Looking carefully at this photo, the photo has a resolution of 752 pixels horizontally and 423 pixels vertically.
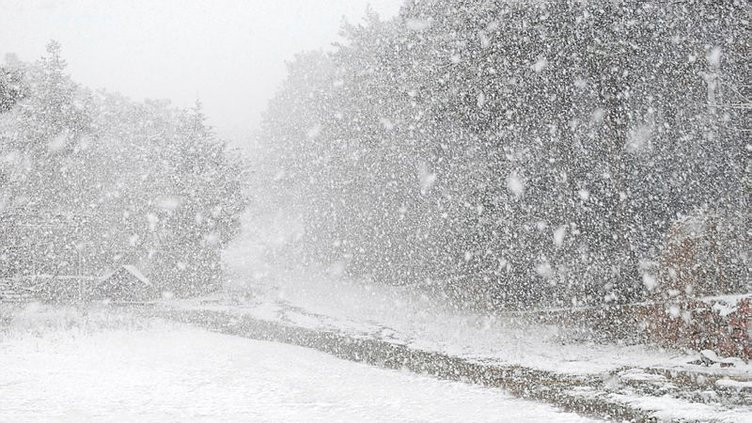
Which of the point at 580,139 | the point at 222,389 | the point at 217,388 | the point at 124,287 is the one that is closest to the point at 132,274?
the point at 124,287

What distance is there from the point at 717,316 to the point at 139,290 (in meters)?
29.2

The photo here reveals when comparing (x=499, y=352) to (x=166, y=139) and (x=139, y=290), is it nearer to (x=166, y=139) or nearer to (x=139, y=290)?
(x=139, y=290)

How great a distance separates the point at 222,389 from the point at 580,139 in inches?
556

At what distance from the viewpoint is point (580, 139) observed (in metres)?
19.9

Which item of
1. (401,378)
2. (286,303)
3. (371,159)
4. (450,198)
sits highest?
(371,159)

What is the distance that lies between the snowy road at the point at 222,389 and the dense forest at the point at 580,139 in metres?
7.27

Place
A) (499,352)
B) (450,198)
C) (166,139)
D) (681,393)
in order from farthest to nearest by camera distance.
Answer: (166,139) < (450,198) < (499,352) < (681,393)

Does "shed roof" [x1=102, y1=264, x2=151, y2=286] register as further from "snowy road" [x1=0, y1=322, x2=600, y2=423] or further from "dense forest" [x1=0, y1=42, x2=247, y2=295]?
"snowy road" [x1=0, y1=322, x2=600, y2=423]

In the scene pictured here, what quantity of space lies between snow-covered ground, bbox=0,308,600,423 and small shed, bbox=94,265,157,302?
1500cm

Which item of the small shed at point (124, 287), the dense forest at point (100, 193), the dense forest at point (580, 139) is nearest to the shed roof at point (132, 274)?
the small shed at point (124, 287)

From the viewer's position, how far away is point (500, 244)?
21547 mm

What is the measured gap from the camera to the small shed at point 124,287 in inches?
1293

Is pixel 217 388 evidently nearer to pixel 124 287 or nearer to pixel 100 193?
pixel 124 287

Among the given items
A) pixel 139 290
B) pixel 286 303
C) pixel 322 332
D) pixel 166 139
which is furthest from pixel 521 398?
pixel 166 139
